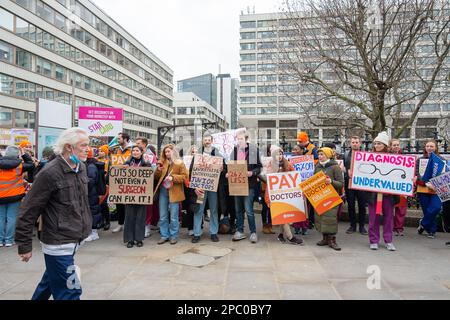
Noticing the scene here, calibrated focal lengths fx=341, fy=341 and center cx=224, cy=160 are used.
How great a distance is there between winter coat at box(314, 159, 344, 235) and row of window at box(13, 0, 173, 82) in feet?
147

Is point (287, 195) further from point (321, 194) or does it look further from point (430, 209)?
point (430, 209)

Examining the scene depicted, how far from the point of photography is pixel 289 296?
394 cm

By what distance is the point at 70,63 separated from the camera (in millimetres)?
50969

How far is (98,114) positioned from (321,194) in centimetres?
1133

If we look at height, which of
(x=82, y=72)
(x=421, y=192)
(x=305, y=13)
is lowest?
(x=421, y=192)

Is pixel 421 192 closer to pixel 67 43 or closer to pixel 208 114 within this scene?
pixel 67 43

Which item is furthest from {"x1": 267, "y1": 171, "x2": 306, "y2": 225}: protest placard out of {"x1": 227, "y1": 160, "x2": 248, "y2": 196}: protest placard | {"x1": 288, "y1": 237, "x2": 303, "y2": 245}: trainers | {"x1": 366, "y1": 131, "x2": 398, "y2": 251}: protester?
{"x1": 366, "y1": 131, "x2": 398, "y2": 251}: protester

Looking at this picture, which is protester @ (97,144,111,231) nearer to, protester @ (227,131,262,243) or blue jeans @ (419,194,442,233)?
protester @ (227,131,262,243)

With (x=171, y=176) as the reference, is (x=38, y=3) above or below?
above

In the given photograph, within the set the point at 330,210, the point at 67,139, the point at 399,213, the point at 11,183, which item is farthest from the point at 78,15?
the point at 67,139

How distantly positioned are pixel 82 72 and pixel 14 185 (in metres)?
53.6

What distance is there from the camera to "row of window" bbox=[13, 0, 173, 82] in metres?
42.5
